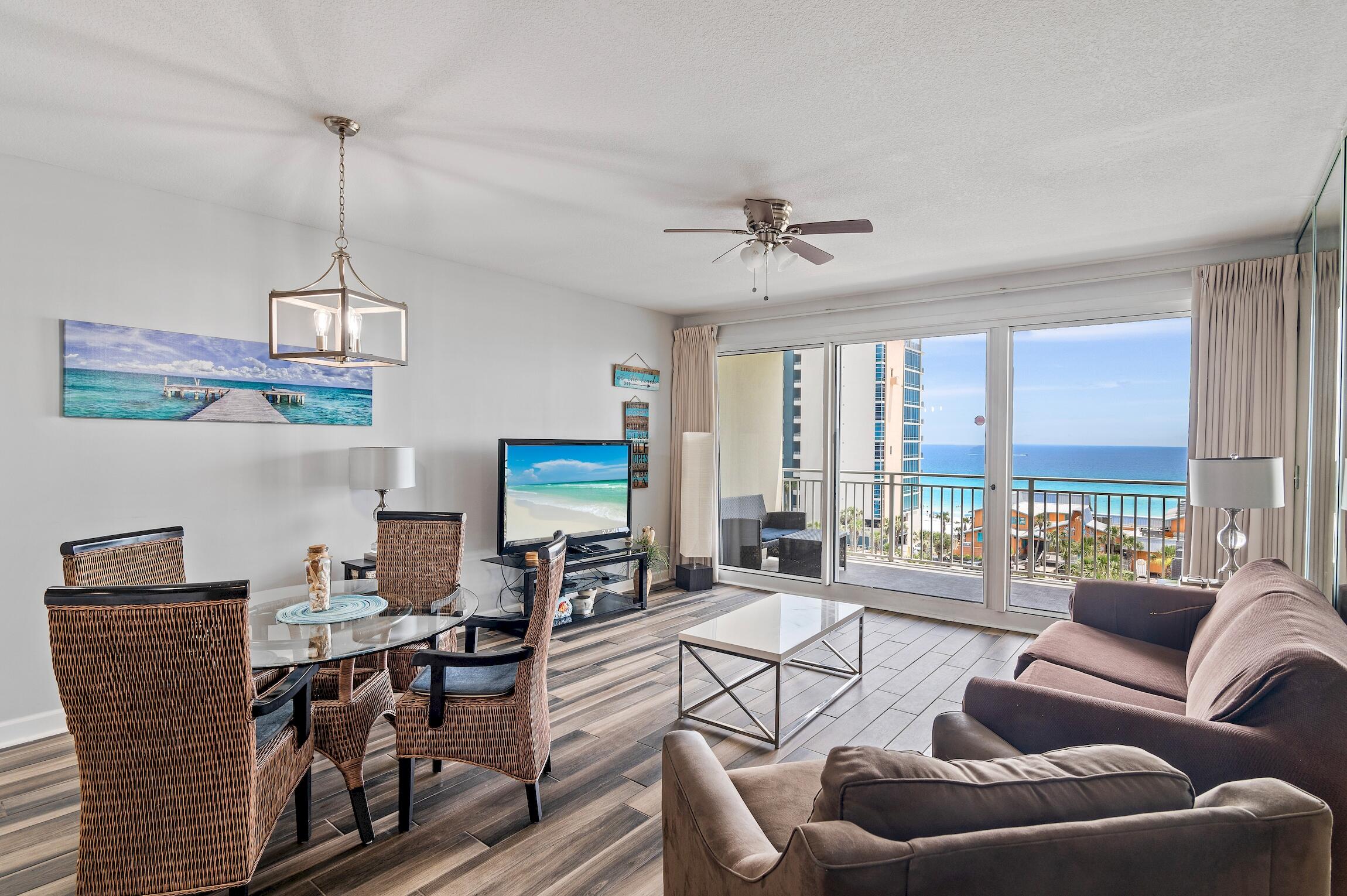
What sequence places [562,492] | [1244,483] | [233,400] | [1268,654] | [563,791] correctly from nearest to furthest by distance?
[1268,654], [563,791], [1244,483], [233,400], [562,492]

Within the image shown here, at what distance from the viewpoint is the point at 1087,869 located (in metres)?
0.94

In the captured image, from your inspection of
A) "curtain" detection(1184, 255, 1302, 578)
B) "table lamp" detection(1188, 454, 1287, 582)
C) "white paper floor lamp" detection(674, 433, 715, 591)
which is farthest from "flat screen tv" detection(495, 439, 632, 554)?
"curtain" detection(1184, 255, 1302, 578)

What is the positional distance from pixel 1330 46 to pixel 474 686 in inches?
138

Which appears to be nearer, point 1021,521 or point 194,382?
point 194,382

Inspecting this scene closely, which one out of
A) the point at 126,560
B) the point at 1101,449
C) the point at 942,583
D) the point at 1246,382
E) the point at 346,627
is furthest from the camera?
the point at 942,583

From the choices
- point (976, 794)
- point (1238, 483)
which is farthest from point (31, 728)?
point (1238, 483)

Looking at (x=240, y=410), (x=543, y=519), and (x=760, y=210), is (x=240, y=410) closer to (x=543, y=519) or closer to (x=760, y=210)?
(x=543, y=519)

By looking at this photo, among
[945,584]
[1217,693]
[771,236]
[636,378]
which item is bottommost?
[945,584]

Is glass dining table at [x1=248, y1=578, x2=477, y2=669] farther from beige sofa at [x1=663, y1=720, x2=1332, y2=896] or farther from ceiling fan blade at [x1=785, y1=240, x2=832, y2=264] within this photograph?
ceiling fan blade at [x1=785, y1=240, x2=832, y2=264]

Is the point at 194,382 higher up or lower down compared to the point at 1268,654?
higher up

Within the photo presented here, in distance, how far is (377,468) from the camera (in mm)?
3828

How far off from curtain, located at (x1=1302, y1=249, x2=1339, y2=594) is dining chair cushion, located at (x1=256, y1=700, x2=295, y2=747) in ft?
14.7

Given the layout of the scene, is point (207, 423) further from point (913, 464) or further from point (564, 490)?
point (913, 464)

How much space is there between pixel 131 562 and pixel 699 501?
14.3 ft
